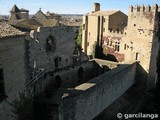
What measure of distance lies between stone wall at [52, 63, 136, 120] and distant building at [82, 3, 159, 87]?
10.7ft

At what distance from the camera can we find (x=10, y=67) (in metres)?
11.4

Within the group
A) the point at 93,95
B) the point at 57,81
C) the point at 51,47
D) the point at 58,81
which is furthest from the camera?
the point at 51,47

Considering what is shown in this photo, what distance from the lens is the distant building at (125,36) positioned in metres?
22.3

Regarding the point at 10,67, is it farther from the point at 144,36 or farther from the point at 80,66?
the point at 144,36

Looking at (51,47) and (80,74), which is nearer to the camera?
(80,74)

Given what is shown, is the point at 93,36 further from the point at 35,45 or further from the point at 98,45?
the point at 35,45

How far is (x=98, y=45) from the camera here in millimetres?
35125

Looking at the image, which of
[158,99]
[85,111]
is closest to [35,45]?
[85,111]

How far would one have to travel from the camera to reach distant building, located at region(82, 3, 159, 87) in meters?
22.3

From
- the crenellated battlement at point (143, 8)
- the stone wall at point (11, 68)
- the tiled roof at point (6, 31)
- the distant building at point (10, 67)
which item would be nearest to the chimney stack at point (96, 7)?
the crenellated battlement at point (143, 8)

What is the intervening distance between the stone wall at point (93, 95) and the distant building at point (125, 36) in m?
3.25

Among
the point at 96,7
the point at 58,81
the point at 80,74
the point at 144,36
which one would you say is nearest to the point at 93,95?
the point at 58,81

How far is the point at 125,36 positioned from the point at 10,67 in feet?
60.2

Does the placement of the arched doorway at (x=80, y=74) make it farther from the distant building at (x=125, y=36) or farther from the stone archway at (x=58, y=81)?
the distant building at (x=125, y=36)
